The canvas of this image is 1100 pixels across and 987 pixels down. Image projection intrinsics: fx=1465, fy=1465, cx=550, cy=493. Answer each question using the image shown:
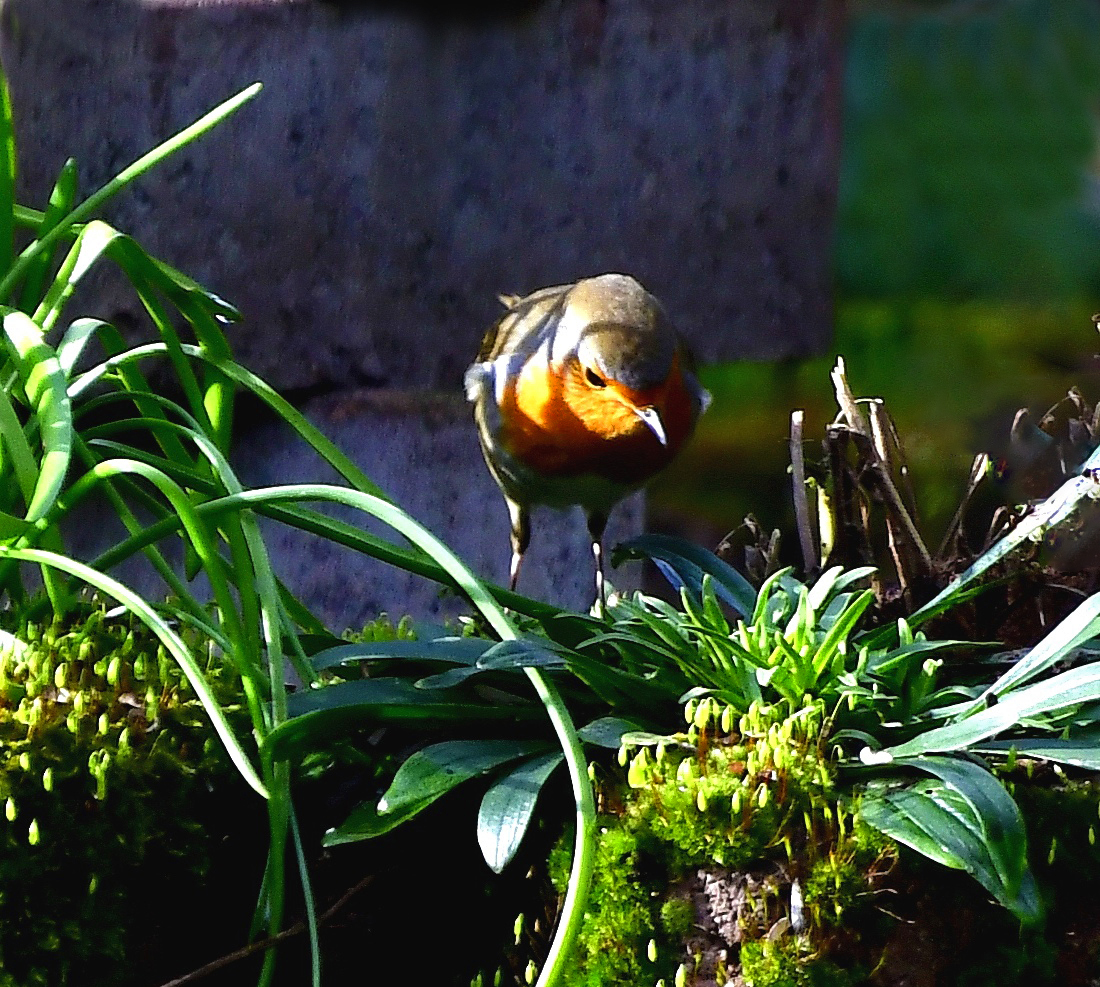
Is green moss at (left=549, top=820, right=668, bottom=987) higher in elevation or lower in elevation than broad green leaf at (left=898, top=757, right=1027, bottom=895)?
lower

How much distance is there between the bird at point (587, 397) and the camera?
69.7 inches

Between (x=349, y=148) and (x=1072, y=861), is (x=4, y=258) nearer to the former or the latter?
(x=349, y=148)

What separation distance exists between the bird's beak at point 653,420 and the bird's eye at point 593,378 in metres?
0.06

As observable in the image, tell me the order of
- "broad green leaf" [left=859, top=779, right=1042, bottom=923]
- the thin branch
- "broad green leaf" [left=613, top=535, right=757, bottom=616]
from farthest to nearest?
"broad green leaf" [left=613, top=535, right=757, bottom=616]
the thin branch
"broad green leaf" [left=859, top=779, right=1042, bottom=923]

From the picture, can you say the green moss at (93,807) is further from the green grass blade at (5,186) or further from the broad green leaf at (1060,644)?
the broad green leaf at (1060,644)

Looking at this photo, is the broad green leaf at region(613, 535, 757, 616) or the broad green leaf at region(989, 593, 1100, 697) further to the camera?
the broad green leaf at region(613, 535, 757, 616)

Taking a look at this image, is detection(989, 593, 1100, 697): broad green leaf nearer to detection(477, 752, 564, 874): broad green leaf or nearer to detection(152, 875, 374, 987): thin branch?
detection(477, 752, 564, 874): broad green leaf

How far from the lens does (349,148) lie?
213 cm

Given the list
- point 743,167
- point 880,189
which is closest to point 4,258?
point 743,167

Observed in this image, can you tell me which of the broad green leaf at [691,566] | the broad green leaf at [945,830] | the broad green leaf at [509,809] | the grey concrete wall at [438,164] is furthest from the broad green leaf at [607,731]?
the grey concrete wall at [438,164]

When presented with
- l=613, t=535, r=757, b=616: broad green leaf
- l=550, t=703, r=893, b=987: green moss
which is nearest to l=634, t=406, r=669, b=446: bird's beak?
l=613, t=535, r=757, b=616: broad green leaf

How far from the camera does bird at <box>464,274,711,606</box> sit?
1771mm

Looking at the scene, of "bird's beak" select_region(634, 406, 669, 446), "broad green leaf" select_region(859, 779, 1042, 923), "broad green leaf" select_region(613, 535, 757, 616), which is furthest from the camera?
"bird's beak" select_region(634, 406, 669, 446)

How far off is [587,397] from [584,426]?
0.04 meters
